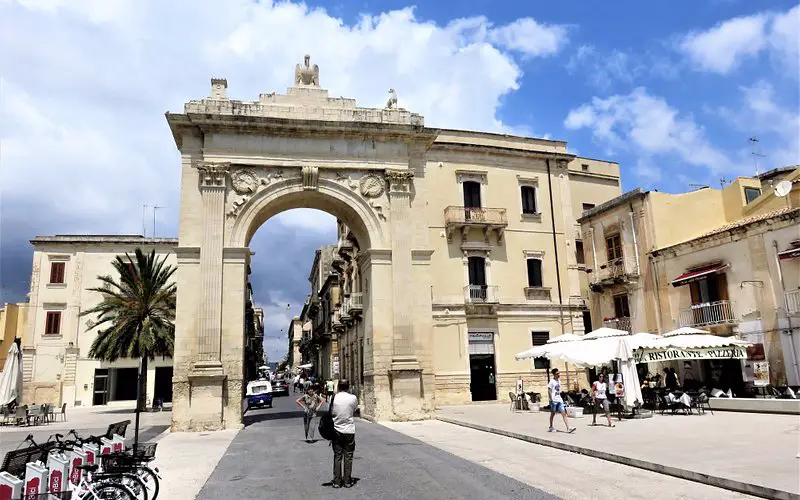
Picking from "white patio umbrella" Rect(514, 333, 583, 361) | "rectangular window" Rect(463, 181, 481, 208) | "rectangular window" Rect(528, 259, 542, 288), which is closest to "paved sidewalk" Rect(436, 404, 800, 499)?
"white patio umbrella" Rect(514, 333, 583, 361)

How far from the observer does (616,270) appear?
29.3 m

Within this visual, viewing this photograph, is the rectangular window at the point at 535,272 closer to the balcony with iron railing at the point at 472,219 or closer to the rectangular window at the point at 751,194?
the balcony with iron railing at the point at 472,219

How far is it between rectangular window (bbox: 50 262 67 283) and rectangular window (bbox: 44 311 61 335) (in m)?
2.20

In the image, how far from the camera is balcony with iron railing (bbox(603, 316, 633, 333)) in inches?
1129

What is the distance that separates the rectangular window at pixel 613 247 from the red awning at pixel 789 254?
8.58m

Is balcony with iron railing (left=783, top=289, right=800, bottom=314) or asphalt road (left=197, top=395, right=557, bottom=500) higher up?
balcony with iron railing (left=783, top=289, right=800, bottom=314)

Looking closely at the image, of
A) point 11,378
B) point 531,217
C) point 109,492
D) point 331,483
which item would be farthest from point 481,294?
point 109,492

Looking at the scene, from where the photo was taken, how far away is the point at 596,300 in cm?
3116

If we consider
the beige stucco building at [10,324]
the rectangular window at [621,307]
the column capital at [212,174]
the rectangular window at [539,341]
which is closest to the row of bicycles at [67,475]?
the column capital at [212,174]

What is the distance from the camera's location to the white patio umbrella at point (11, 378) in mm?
23344

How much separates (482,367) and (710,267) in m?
11.6

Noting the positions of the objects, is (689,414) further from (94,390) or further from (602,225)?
(94,390)

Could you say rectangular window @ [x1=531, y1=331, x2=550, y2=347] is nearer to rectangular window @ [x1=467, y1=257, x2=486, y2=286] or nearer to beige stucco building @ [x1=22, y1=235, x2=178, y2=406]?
rectangular window @ [x1=467, y1=257, x2=486, y2=286]

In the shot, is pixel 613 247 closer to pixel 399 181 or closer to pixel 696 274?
pixel 696 274
